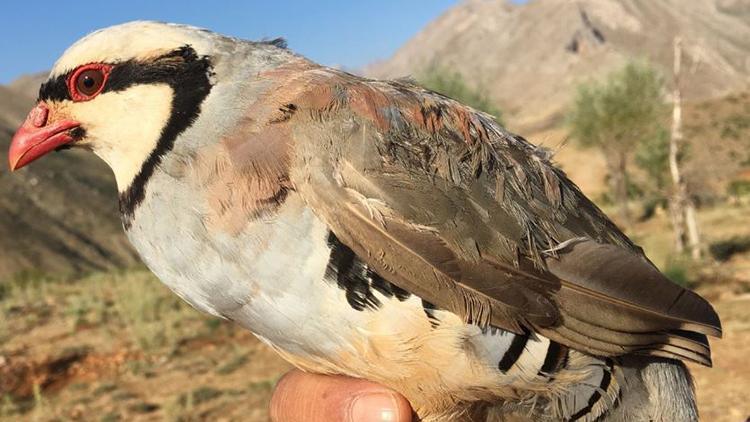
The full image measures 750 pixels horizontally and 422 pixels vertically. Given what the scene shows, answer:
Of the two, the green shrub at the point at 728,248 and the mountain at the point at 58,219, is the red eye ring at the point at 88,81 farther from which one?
the mountain at the point at 58,219

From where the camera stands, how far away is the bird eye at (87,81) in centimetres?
234

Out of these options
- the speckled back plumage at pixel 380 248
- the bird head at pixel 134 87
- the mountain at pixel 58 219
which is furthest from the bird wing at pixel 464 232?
the mountain at pixel 58 219

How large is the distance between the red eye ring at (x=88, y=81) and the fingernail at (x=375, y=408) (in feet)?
5.19

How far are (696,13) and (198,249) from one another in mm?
183502

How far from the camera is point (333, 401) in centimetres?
304

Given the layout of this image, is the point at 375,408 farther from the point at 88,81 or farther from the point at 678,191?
the point at 678,191

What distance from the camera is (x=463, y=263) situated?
6.85 ft

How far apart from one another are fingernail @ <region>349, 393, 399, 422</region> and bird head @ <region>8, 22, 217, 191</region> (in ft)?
4.19

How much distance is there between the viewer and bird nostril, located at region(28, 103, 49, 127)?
2494 millimetres

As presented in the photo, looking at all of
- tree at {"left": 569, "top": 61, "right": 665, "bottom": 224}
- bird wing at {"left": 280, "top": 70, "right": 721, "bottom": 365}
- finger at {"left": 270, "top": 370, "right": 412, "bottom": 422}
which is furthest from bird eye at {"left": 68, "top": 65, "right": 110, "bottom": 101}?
tree at {"left": 569, "top": 61, "right": 665, "bottom": 224}

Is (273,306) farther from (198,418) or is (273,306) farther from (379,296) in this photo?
(198,418)

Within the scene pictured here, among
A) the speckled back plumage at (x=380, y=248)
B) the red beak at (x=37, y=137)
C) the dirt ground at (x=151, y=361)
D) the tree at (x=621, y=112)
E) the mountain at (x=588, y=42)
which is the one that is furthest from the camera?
the mountain at (x=588, y=42)

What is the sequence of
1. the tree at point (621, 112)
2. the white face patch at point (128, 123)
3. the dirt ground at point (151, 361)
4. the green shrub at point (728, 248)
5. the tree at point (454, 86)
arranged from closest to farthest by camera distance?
the white face patch at point (128, 123) < the dirt ground at point (151, 361) < the green shrub at point (728, 248) < the tree at point (454, 86) < the tree at point (621, 112)

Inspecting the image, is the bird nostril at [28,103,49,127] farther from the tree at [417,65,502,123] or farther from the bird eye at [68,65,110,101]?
the tree at [417,65,502,123]
